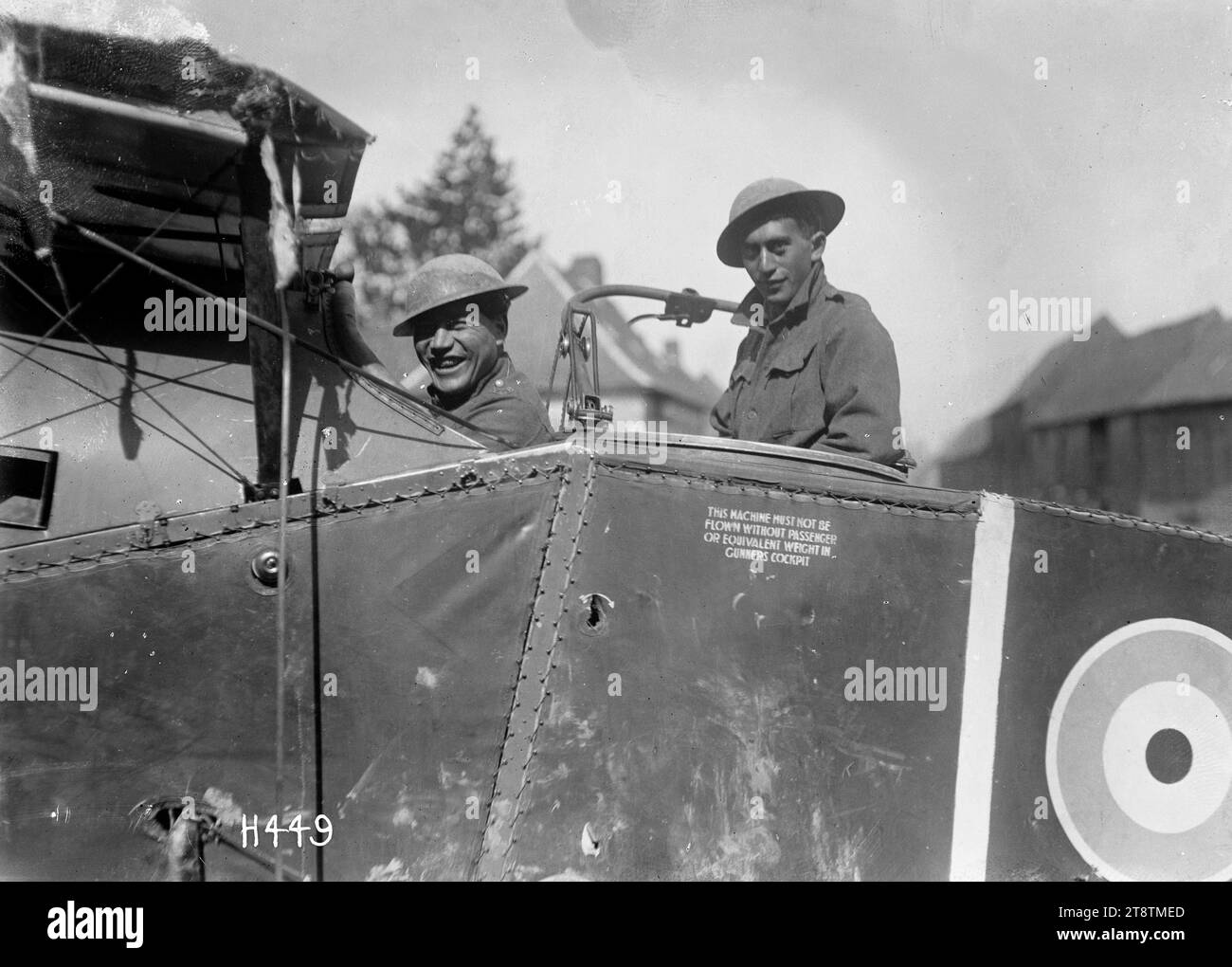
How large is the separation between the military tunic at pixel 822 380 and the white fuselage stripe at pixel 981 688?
547 millimetres

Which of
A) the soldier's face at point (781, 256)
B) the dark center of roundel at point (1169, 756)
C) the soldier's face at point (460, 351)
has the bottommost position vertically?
the dark center of roundel at point (1169, 756)

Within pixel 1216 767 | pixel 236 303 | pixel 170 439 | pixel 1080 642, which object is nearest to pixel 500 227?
pixel 236 303

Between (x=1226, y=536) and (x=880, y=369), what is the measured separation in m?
1.30

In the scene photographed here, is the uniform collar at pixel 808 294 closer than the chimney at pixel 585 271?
Yes

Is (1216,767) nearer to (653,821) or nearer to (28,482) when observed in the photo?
(653,821)

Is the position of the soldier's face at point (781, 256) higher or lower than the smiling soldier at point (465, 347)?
higher

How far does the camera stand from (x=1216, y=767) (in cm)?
338

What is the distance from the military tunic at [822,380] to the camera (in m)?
3.68

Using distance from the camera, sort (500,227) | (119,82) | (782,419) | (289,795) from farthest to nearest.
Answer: (500,227), (782,419), (119,82), (289,795)
